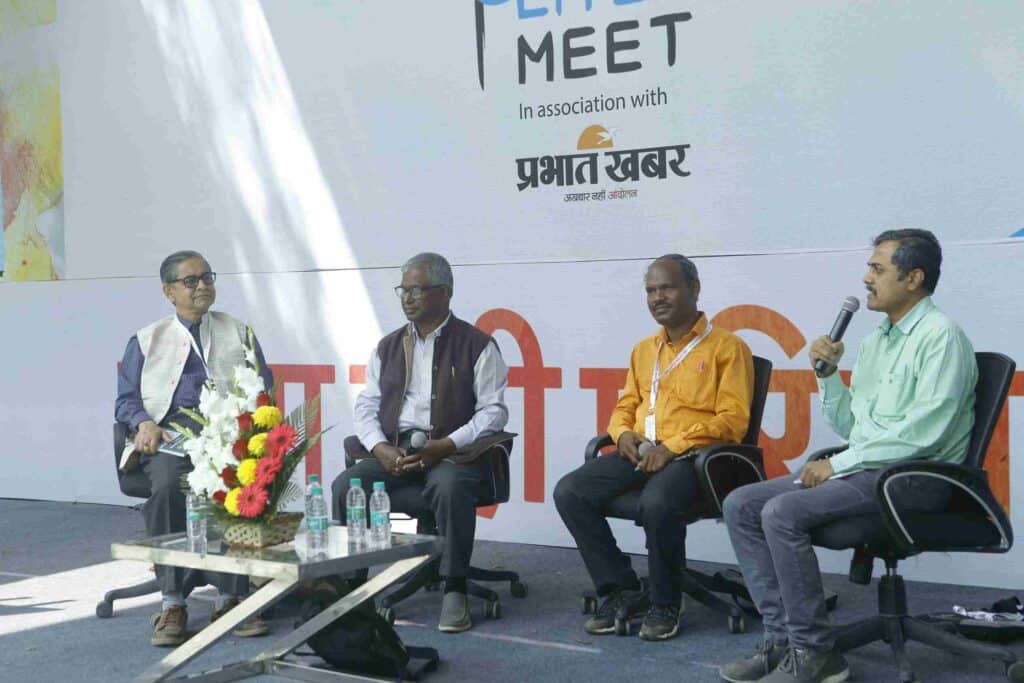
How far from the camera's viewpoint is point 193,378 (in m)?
5.39

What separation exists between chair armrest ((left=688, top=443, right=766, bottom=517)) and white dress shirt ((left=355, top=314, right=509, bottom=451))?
88 centimetres

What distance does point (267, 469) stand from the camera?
396cm

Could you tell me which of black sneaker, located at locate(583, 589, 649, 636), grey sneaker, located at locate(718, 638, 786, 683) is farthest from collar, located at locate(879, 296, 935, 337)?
black sneaker, located at locate(583, 589, 649, 636)

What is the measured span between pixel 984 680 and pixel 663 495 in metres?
1.21

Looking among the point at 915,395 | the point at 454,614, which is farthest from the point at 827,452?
the point at 454,614

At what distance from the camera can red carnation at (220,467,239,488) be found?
398cm

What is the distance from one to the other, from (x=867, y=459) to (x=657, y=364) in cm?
117

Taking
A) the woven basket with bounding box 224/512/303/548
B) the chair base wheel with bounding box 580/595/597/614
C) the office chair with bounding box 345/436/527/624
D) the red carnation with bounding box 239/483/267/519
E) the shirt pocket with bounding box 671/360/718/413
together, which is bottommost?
the chair base wheel with bounding box 580/595/597/614

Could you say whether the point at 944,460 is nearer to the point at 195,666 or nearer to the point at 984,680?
the point at 984,680

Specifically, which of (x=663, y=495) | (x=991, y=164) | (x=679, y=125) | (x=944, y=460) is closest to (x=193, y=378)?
(x=663, y=495)

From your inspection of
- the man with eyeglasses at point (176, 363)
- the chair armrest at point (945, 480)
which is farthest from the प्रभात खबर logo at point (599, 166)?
the chair armrest at point (945, 480)

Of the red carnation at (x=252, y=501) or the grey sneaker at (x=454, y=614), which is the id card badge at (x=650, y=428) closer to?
the grey sneaker at (x=454, y=614)

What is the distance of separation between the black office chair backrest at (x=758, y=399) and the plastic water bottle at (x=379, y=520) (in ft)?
4.87

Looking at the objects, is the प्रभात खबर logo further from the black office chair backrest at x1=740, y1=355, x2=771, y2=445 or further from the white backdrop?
the black office chair backrest at x1=740, y1=355, x2=771, y2=445
